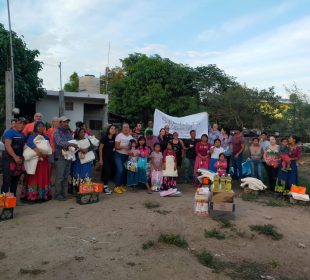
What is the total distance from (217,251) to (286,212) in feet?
9.93

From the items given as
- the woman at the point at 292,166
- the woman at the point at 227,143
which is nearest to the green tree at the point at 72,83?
the woman at the point at 227,143

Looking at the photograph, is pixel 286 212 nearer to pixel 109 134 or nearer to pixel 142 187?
pixel 142 187

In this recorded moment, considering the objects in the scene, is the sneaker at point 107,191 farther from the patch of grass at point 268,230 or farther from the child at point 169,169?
the patch of grass at point 268,230

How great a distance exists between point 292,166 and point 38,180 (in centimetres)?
587

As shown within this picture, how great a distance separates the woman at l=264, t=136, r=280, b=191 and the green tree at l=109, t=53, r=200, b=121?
17.4 meters

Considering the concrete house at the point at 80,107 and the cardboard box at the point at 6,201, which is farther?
the concrete house at the point at 80,107

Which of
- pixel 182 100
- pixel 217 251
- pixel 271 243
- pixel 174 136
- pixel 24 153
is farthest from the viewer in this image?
pixel 182 100

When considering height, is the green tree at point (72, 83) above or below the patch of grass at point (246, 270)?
above

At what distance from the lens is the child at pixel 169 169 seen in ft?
29.4

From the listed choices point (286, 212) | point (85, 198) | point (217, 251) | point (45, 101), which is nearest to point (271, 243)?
point (217, 251)

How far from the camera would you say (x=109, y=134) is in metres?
8.52

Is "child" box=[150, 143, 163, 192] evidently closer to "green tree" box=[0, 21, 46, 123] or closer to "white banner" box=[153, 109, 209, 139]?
"white banner" box=[153, 109, 209, 139]

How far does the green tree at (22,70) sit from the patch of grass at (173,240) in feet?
36.7

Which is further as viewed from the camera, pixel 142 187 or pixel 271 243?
pixel 142 187
